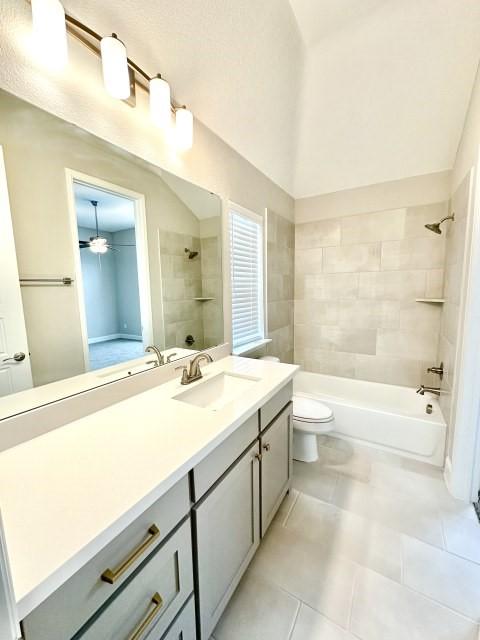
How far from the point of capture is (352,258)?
2719 millimetres

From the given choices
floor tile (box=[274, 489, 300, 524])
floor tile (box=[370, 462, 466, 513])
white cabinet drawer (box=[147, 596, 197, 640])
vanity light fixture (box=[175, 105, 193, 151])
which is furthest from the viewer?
floor tile (box=[370, 462, 466, 513])

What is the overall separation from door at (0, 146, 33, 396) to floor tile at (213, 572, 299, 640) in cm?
124

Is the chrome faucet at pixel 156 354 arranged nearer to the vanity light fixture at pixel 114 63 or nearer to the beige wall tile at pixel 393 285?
the vanity light fixture at pixel 114 63

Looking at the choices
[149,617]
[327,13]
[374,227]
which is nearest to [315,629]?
[149,617]

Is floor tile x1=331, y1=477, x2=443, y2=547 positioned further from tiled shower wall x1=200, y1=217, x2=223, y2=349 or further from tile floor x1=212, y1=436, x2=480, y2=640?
tiled shower wall x1=200, y1=217, x2=223, y2=349

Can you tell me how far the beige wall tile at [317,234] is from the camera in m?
2.78

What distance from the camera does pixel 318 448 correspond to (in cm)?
226

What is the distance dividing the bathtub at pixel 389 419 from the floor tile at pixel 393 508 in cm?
45

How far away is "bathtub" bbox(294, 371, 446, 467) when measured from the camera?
6.68 ft

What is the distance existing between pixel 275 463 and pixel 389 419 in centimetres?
124

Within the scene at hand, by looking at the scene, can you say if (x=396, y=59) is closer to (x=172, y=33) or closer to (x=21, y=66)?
(x=172, y=33)

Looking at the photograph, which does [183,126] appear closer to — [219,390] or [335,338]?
[219,390]

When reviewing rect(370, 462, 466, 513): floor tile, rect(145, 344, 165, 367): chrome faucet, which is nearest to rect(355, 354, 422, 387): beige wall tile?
rect(370, 462, 466, 513): floor tile

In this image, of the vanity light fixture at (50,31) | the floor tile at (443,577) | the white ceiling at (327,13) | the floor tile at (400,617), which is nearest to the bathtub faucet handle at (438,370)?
the floor tile at (443,577)
